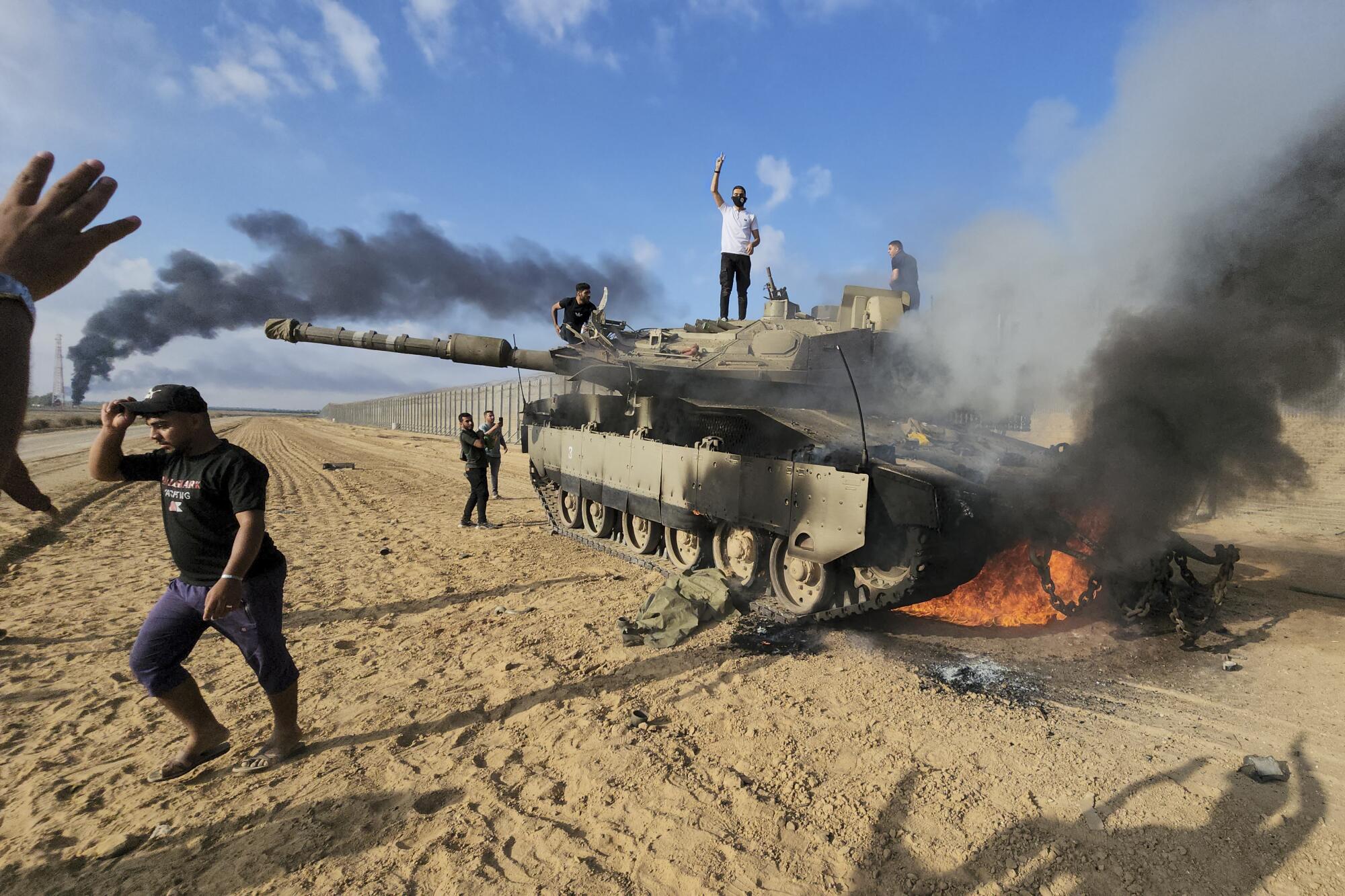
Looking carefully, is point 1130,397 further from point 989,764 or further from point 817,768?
point 817,768

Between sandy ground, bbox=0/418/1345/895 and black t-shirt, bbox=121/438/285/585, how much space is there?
1079 mm

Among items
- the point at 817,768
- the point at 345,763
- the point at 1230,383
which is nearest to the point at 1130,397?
the point at 1230,383

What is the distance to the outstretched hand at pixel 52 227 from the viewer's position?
4.14 ft

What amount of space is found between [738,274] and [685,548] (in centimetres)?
441


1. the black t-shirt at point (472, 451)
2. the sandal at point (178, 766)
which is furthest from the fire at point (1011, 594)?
the black t-shirt at point (472, 451)

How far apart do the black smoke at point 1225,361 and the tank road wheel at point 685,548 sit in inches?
145

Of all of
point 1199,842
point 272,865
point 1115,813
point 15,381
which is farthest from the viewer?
point 1115,813

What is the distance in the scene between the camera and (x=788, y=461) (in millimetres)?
5641

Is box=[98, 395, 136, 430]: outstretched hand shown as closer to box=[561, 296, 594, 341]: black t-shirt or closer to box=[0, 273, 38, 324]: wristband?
box=[0, 273, 38, 324]: wristband

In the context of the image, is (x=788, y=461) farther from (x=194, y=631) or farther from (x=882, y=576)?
(x=194, y=631)

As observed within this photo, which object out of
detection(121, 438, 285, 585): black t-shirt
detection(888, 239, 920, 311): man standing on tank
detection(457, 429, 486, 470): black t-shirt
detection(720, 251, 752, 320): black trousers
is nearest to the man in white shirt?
detection(720, 251, 752, 320): black trousers

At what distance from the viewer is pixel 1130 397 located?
18.5ft

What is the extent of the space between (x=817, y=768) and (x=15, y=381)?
3.42m

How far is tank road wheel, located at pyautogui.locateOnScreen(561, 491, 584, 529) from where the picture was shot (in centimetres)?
1027
